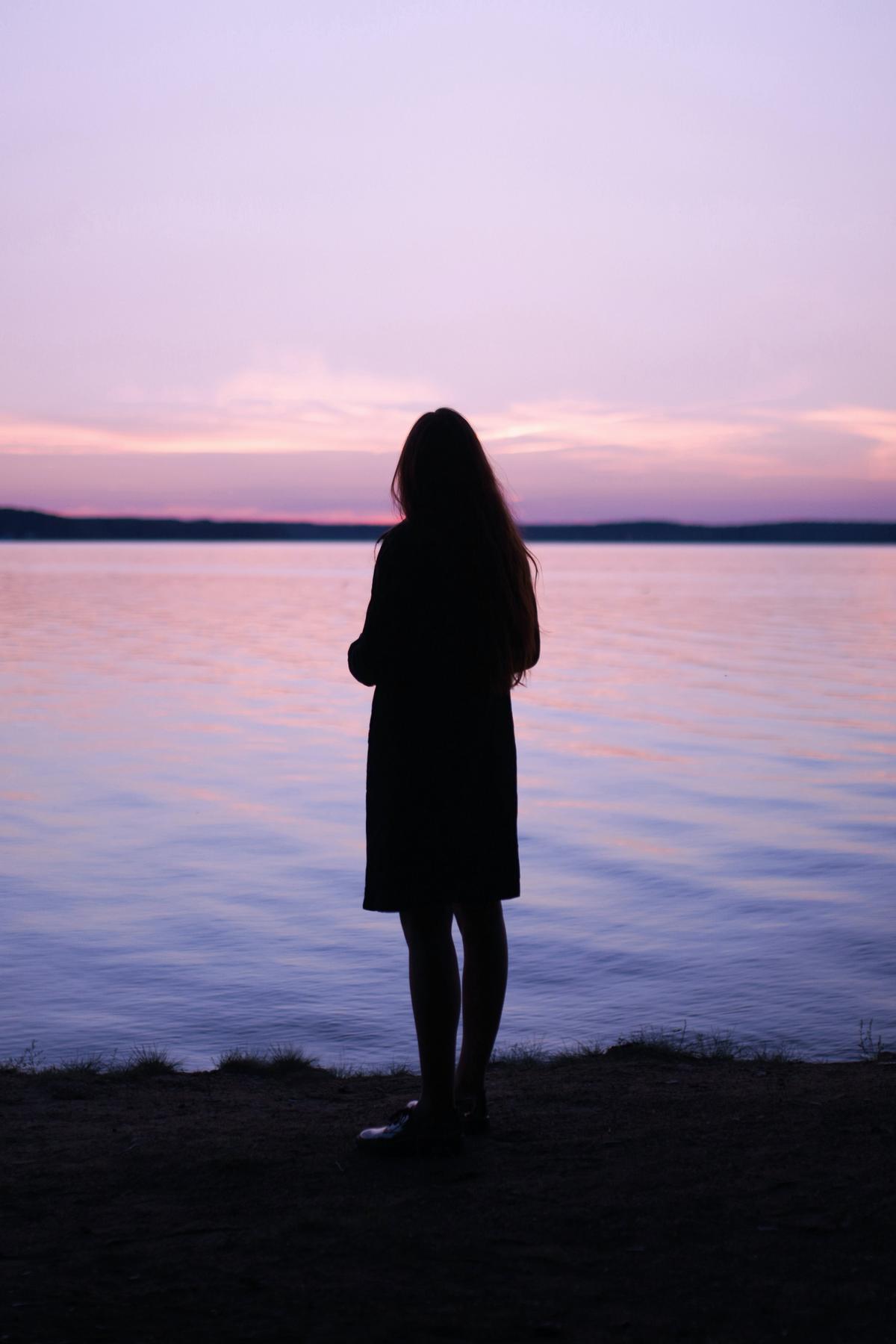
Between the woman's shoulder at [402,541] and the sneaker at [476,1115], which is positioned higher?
the woman's shoulder at [402,541]

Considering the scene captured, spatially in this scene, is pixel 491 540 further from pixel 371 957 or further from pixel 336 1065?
pixel 371 957

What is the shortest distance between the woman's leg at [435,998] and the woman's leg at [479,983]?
108mm

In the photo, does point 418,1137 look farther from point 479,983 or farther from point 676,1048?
point 676,1048

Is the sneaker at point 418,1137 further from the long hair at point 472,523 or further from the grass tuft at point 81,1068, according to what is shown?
the grass tuft at point 81,1068

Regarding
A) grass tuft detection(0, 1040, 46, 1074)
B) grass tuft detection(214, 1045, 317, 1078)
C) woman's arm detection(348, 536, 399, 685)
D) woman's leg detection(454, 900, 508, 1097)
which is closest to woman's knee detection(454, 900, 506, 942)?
woman's leg detection(454, 900, 508, 1097)

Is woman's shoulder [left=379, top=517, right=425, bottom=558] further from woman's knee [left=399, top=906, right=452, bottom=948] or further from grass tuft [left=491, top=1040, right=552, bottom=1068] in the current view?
grass tuft [left=491, top=1040, right=552, bottom=1068]

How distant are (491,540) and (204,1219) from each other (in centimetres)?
201

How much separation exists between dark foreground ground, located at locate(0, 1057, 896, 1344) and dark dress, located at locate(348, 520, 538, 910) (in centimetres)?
83

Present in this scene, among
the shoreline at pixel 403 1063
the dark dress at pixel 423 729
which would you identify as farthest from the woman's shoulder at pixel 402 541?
the shoreline at pixel 403 1063

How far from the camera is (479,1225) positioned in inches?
137

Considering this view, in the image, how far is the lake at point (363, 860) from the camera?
25.3ft

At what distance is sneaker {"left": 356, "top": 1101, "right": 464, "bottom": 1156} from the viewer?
4012 mm

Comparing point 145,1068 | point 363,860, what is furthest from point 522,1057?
point 363,860

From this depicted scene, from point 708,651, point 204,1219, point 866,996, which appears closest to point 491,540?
point 204,1219
